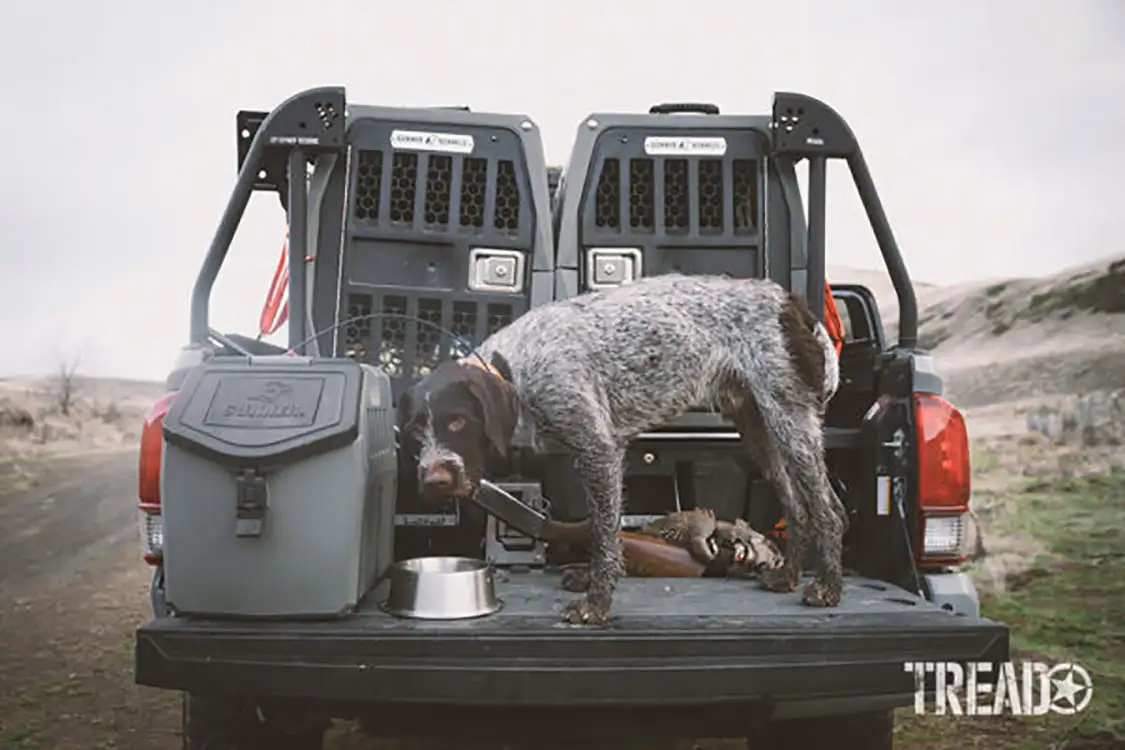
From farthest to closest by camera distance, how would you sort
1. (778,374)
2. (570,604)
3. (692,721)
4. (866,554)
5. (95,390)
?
(95,390)
(866,554)
(778,374)
(570,604)
(692,721)

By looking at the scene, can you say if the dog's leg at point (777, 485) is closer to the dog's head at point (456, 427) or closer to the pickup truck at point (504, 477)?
the pickup truck at point (504, 477)

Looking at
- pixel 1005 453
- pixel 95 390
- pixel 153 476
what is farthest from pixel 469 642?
pixel 1005 453

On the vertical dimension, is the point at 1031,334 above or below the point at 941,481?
above

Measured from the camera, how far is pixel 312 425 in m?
2.24

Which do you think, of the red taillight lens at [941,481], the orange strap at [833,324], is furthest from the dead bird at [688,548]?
the orange strap at [833,324]

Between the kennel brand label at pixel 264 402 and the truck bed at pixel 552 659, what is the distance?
17.0 inches

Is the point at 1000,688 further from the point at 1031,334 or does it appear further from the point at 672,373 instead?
the point at 1031,334

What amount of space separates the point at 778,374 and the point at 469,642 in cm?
119

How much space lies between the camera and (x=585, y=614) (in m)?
2.38

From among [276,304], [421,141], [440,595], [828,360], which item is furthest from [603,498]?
[276,304]

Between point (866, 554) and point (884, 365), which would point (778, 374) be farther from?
point (866, 554)

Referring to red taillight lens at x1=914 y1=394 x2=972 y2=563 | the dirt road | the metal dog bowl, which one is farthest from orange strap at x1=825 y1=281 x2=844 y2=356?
the dirt road

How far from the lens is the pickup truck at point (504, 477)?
215 centimetres

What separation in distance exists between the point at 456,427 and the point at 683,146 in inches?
49.4
